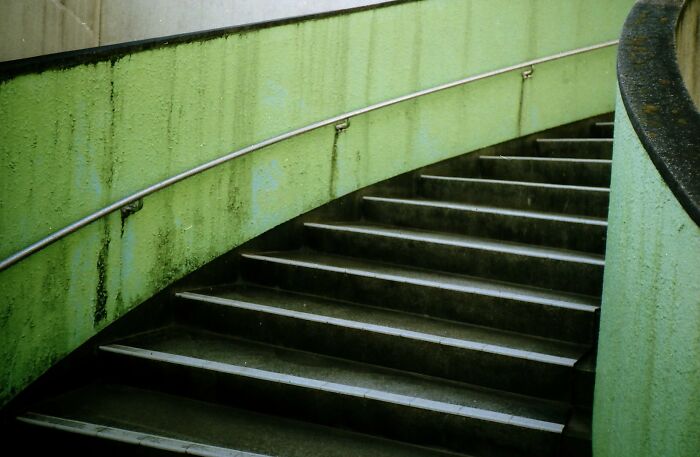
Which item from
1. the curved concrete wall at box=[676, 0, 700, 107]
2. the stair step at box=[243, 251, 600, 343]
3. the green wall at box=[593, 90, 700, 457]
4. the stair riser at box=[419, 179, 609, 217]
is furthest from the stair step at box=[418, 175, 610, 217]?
the green wall at box=[593, 90, 700, 457]

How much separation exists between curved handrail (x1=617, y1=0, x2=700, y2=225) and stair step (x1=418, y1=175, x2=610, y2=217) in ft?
4.26

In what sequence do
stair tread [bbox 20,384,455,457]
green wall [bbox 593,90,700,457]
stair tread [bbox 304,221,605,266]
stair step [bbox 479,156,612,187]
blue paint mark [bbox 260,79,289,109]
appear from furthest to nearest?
stair step [bbox 479,156,612,187] → blue paint mark [bbox 260,79,289,109] → stair tread [bbox 304,221,605,266] → stair tread [bbox 20,384,455,457] → green wall [bbox 593,90,700,457]

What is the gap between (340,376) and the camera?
2.77m

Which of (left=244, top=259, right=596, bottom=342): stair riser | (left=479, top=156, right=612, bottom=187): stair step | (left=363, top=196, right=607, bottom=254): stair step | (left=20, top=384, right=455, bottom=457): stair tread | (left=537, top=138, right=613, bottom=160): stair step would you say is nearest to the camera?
(left=20, top=384, right=455, bottom=457): stair tread

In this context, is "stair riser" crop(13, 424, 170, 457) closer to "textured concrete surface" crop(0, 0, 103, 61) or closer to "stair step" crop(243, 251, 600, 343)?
"stair step" crop(243, 251, 600, 343)

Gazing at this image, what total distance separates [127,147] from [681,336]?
256cm

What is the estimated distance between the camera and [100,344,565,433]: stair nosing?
2.35 m

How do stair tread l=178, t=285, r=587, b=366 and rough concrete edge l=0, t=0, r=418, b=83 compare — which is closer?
rough concrete edge l=0, t=0, r=418, b=83

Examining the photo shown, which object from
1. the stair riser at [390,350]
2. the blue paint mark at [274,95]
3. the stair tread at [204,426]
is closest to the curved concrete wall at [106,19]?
the blue paint mark at [274,95]

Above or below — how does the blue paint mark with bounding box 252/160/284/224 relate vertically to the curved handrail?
below

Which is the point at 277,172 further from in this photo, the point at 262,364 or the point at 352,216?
the point at 262,364

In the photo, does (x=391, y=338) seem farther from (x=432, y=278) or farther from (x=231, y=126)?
(x=231, y=126)

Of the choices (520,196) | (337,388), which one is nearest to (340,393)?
(337,388)

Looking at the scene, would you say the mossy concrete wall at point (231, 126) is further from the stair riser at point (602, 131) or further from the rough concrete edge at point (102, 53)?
the stair riser at point (602, 131)
